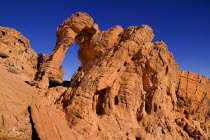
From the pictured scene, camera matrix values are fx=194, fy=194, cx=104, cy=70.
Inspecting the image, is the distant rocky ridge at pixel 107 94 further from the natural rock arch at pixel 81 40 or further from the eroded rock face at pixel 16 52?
the eroded rock face at pixel 16 52

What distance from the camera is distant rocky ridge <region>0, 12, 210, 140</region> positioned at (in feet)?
29.3

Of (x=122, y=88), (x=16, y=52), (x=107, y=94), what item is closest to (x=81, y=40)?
(x=122, y=88)

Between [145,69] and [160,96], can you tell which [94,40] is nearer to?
[145,69]

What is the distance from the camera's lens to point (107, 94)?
12414 mm

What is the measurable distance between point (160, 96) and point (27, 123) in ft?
33.7

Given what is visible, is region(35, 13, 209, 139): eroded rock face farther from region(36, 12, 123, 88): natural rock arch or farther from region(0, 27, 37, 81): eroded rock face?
region(0, 27, 37, 81): eroded rock face

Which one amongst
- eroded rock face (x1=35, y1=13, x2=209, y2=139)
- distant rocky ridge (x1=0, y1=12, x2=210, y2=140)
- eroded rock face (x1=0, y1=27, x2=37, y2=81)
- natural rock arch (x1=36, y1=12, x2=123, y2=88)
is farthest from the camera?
eroded rock face (x1=0, y1=27, x2=37, y2=81)

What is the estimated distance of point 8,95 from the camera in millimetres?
8812

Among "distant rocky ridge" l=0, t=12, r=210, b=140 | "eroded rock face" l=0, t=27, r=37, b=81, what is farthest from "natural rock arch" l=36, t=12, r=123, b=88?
"eroded rock face" l=0, t=27, r=37, b=81

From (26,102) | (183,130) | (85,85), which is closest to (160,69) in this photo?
(183,130)

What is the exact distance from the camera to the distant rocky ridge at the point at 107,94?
8.92 metres

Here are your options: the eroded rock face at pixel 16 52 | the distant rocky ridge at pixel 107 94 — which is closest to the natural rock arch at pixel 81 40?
the distant rocky ridge at pixel 107 94

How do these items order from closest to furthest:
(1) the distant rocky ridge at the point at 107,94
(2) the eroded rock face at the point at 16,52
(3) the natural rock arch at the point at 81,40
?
(1) the distant rocky ridge at the point at 107,94 → (3) the natural rock arch at the point at 81,40 → (2) the eroded rock face at the point at 16,52

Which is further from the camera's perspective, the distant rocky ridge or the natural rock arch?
the natural rock arch
